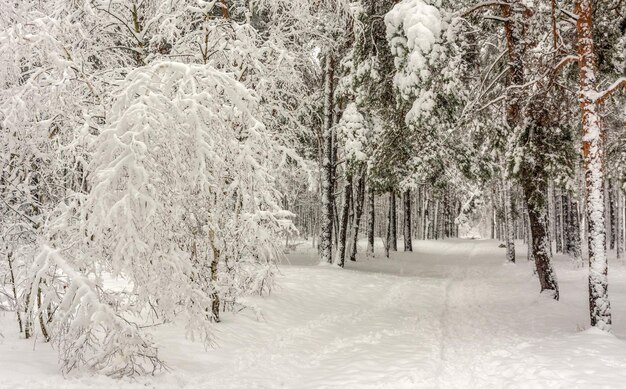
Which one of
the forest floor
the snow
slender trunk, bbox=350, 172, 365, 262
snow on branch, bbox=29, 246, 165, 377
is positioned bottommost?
the forest floor

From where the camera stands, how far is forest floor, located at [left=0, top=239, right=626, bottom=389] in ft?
20.8

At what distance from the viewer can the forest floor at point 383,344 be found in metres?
6.34

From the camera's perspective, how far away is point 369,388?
6.42 meters

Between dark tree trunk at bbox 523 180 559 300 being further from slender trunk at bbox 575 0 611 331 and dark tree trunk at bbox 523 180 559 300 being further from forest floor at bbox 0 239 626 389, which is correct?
slender trunk at bbox 575 0 611 331

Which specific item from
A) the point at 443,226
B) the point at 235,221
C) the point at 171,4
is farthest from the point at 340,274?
the point at 443,226

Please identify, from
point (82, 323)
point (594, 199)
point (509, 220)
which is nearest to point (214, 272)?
point (82, 323)

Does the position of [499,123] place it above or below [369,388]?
above

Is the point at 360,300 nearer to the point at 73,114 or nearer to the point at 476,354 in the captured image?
the point at 476,354

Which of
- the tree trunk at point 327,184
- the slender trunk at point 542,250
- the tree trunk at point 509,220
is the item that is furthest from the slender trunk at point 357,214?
the slender trunk at point 542,250

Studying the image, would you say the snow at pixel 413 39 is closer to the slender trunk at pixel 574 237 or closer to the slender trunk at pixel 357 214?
the slender trunk at pixel 357 214

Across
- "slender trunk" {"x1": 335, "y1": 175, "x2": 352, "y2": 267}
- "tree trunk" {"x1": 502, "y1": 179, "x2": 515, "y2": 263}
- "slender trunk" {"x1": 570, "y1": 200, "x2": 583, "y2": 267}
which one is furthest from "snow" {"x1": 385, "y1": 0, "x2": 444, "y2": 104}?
"slender trunk" {"x1": 570, "y1": 200, "x2": 583, "y2": 267}

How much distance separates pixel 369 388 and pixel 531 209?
8.43 metres

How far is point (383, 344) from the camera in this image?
347 inches

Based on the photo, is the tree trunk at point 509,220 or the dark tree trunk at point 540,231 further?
the tree trunk at point 509,220
